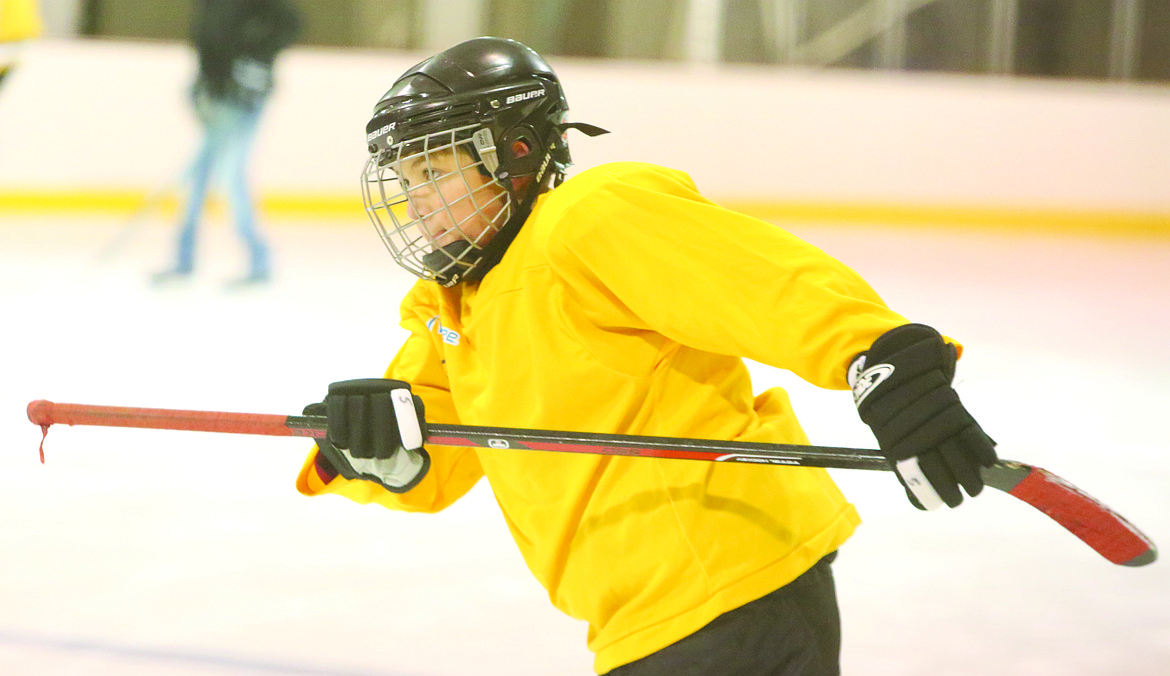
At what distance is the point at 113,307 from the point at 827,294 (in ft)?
14.1

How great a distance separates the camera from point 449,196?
4.09 feet

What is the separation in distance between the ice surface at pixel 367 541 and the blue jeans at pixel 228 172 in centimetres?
82

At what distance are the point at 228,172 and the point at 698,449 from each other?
15.1 feet

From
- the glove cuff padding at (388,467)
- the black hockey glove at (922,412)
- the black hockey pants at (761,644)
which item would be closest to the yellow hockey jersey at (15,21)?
the glove cuff padding at (388,467)

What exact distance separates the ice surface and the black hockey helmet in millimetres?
420

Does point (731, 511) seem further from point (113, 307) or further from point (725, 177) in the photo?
point (725, 177)

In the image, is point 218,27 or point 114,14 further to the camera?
point 114,14

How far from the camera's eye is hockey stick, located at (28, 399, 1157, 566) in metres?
0.97

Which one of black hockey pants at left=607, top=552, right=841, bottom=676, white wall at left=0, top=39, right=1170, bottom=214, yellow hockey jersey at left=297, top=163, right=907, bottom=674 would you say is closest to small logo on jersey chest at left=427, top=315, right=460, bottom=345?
yellow hockey jersey at left=297, top=163, right=907, bottom=674

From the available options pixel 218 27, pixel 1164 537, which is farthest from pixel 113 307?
pixel 1164 537

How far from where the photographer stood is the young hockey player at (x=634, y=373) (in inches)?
36.6

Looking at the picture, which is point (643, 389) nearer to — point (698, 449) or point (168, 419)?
point (698, 449)

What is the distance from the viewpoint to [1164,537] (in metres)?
2.29

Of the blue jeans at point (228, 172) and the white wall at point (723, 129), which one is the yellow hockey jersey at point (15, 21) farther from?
the white wall at point (723, 129)
